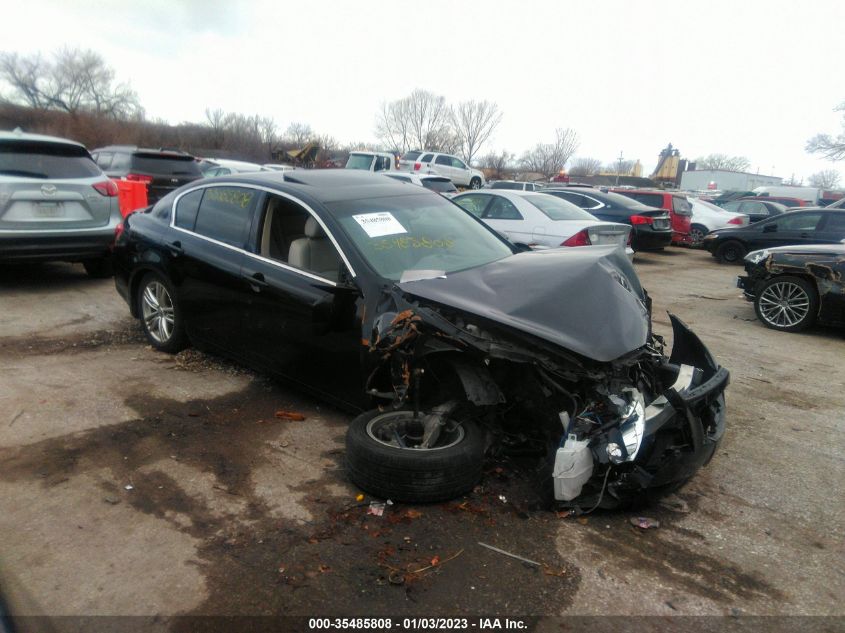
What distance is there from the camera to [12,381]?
4770 millimetres

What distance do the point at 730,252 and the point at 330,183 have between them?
1269 cm

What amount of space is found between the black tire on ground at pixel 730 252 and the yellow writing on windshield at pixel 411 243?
12178 mm

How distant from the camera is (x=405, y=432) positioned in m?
3.53

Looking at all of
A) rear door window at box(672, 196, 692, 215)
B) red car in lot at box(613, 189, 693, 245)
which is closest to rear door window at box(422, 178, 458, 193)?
red car in lot at box(613, 189, 693, 245)

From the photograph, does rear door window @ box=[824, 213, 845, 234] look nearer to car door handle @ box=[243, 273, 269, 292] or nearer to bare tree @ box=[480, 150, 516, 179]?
car door handle @ box=[243, 273, 269, 292]

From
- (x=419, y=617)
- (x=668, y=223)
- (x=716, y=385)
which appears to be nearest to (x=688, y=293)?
(x=668, y=223)

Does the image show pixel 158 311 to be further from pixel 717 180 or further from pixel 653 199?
pixel 717 180

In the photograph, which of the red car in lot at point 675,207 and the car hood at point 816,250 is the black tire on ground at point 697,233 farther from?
the car hood at point 816,250

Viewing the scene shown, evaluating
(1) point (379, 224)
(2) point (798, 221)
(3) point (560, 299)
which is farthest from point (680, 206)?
(3) point (560, 299)

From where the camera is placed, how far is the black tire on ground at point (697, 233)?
17.3 meters

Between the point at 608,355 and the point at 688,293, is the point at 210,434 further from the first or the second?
the point at 688,293

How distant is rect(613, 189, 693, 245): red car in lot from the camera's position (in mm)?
16391

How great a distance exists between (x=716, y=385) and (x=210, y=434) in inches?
122

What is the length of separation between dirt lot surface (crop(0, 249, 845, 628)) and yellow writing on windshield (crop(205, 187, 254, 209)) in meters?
1.40
